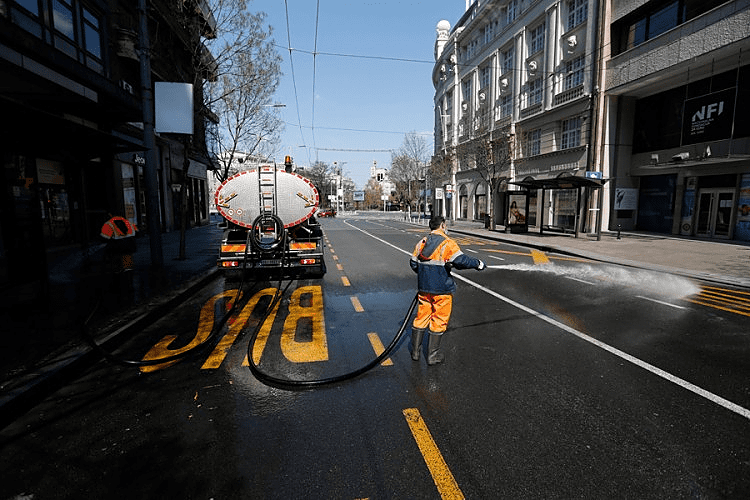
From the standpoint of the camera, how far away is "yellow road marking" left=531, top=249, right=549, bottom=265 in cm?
1295

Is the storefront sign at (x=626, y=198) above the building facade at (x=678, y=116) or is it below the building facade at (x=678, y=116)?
below

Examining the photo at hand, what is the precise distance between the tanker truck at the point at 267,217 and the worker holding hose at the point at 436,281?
5.11m

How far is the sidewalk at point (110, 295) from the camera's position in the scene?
13.4 feet

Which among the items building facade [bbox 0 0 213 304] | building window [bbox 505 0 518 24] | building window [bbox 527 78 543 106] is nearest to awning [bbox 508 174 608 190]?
building window [bbox 527 78 543 106]

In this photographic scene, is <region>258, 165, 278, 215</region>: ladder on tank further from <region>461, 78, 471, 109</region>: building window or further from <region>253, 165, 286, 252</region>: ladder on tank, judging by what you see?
<region>461, 78, 471, 109</region>: building window

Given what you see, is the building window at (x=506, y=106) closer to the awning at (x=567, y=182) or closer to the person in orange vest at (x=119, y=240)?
the awning at (x=567, y=182)

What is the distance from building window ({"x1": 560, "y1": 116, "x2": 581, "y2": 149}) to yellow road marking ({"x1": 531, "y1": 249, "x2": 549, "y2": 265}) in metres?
13.1

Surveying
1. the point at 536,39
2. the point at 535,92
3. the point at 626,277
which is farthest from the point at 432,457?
the point at 536,39

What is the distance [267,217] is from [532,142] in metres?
26.8

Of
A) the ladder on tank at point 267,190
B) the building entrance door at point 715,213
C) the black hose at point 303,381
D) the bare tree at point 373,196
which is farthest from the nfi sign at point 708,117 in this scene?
the bare tree at point 373,196

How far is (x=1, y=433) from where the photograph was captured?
327cm

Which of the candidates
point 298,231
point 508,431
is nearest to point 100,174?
point 298,231

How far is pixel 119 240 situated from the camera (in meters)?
8.71

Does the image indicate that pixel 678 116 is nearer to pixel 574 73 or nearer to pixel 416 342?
pixel 574 73
